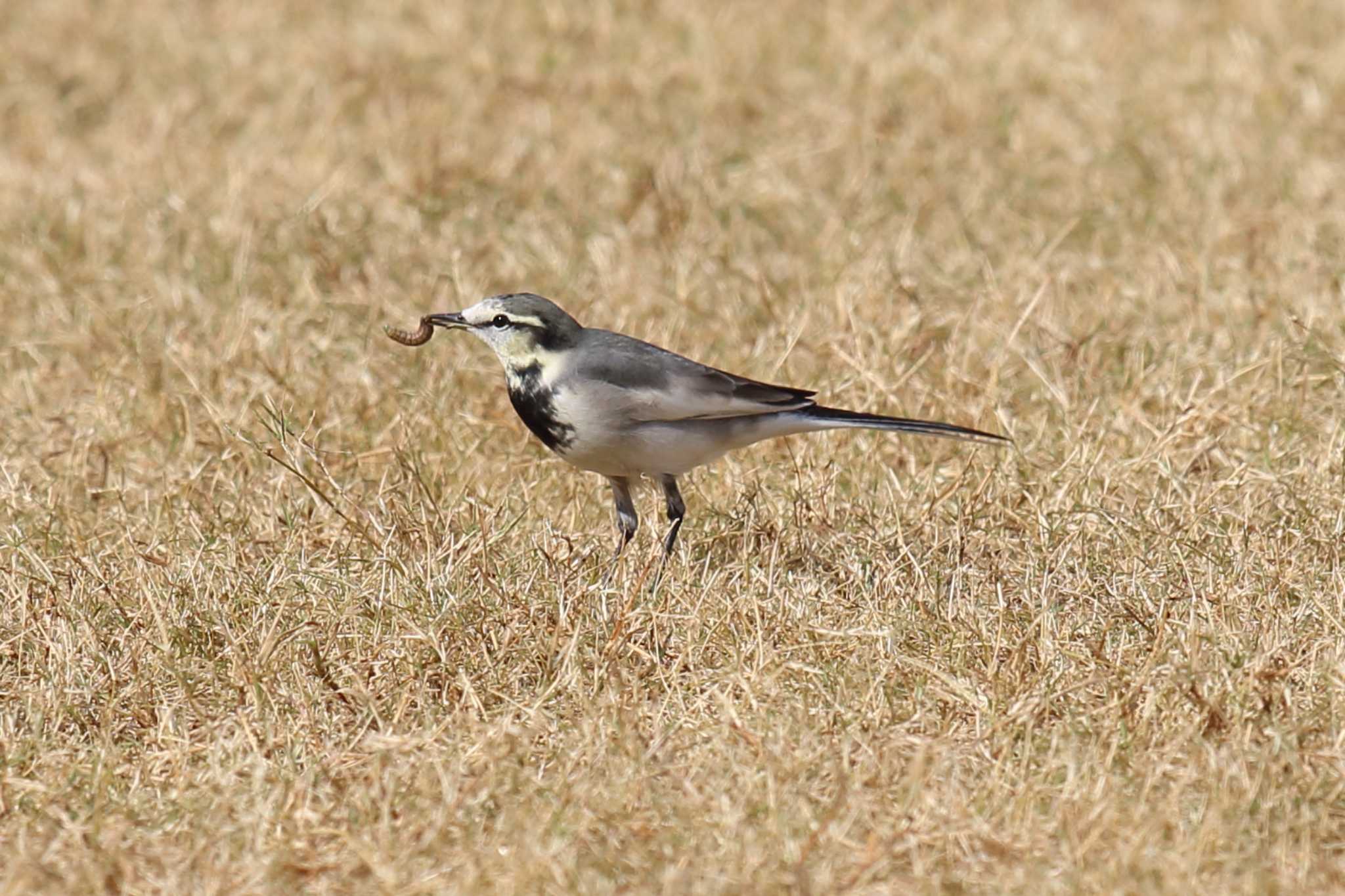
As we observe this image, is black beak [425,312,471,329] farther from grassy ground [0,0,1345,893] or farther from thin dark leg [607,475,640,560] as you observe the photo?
thin dark leg [607,475,640,560]

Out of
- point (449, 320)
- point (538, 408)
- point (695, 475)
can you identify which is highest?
point (449, 320)

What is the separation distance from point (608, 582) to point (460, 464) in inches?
44.9

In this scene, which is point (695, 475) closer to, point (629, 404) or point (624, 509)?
point (624, 509)

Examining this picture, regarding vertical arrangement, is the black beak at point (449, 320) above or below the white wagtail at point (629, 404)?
above

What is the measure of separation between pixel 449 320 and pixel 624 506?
2.45ft

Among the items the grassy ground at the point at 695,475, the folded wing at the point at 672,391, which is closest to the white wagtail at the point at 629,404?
the folded wing at the point at 672,391

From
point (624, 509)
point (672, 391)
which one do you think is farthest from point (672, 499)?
point (672, 391)

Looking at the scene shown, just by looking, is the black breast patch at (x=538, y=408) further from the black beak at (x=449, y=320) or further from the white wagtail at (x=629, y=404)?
the black beak at (x=449, y=320)

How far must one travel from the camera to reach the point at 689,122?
32.1 feet

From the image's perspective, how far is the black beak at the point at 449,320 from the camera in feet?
19.2

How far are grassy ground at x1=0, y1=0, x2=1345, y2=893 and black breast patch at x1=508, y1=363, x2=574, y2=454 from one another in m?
0.32

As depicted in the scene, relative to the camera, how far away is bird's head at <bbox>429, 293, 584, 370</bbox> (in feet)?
18.8

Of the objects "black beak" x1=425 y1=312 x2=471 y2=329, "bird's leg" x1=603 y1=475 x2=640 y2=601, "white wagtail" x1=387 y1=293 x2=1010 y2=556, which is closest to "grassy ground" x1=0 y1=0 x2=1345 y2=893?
"bird's leg" x1=603 y1=475 x2=640 y2=601

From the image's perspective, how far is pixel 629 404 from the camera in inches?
220
